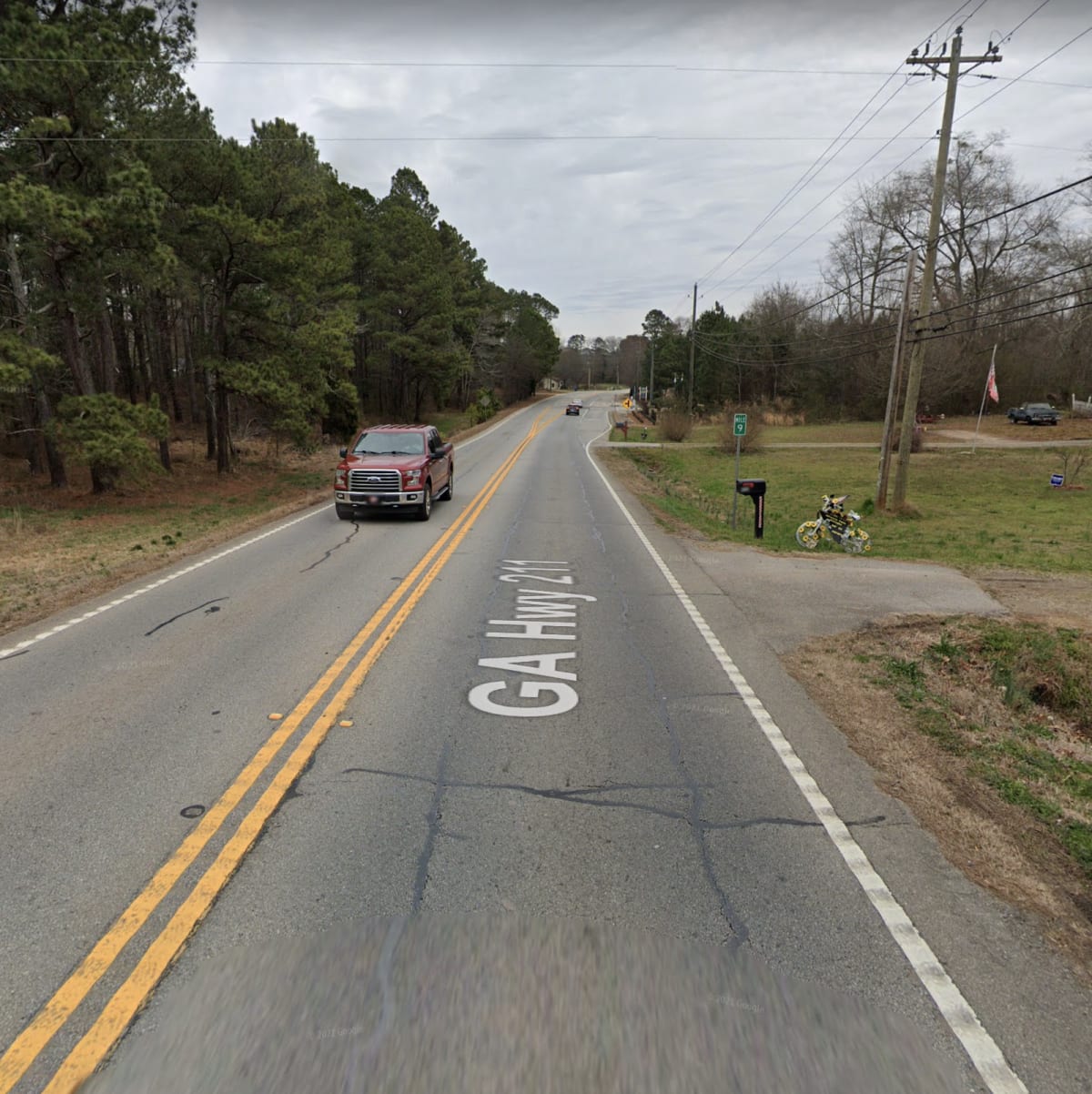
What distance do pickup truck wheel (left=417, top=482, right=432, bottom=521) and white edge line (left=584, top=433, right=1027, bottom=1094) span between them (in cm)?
1007

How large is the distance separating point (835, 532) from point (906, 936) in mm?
12074

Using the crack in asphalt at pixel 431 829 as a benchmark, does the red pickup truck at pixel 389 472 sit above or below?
above

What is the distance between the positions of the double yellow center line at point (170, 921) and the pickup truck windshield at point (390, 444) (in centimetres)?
984

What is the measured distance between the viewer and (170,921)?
317 cm

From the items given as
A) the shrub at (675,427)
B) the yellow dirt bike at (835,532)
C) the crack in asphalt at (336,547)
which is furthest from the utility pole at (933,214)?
the shrub at (675,427)

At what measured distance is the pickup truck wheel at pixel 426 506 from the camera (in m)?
14.8

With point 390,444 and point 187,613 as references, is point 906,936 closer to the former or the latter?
point 187,613

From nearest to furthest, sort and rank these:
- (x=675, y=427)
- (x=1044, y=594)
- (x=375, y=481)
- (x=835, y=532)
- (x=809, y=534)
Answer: (x=1044, y=594)
(x=835, y=532)
(x=375, y=481)
(x=809, y=534)
(x=675, y=427)

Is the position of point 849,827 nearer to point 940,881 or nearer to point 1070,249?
point 940,881

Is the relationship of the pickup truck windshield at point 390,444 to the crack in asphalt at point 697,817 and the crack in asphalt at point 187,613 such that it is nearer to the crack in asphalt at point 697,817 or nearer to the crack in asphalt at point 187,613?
the crack in asphalt at point 187,613

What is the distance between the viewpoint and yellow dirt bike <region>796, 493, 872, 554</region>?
14070 millimetres

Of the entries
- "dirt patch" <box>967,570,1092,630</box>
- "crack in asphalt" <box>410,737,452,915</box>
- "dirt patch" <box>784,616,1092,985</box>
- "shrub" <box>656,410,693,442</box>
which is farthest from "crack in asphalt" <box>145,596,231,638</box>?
"shrub" <box>656,410,693,442</box>

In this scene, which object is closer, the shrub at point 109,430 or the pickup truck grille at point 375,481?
the pickup truck grille at point 375,481

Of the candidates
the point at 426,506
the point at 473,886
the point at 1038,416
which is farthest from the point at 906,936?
the point at 1038,416
